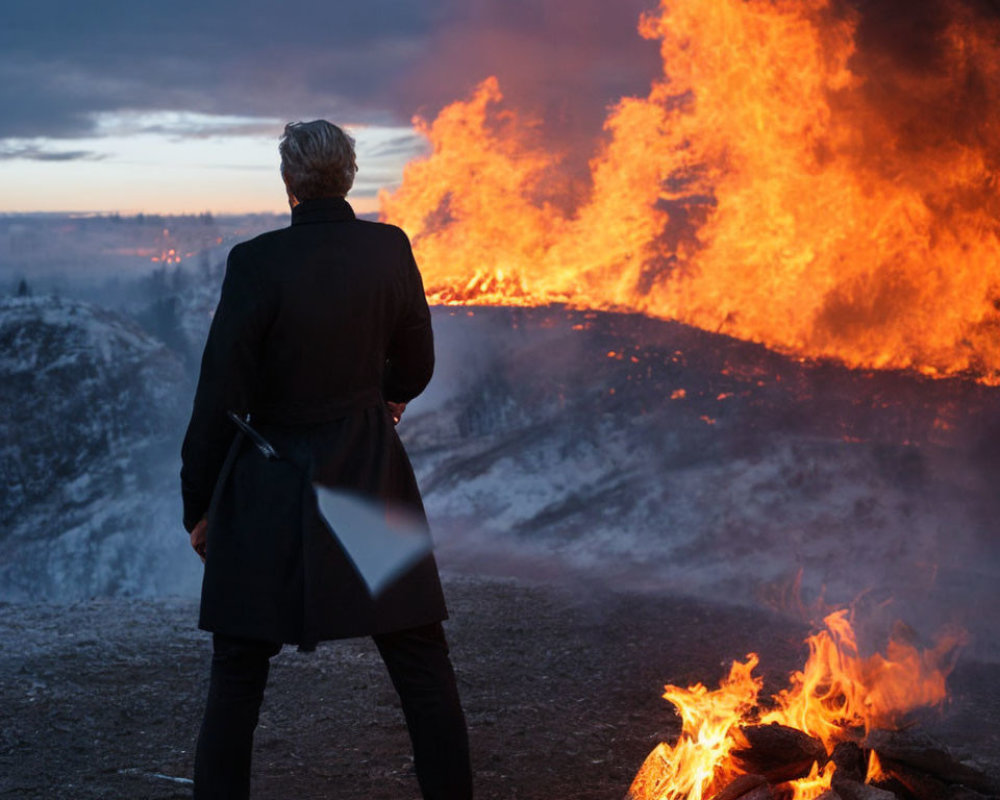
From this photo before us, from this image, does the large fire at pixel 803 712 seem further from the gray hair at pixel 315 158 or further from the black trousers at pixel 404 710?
the gray hair at pixel 315 158

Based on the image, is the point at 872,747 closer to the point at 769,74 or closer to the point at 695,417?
the point at 695,417

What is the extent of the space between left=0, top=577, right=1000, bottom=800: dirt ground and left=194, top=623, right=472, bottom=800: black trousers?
0.92m

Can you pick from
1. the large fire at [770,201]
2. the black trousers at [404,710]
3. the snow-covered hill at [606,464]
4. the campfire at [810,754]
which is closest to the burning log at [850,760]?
the campfire at [810,754]

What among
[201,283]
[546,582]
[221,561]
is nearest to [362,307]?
[221,561]

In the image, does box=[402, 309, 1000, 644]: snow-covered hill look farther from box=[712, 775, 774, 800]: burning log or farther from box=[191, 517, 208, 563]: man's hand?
box=[191, 517, 208, 563]: man's hand

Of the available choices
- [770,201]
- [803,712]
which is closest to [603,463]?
[770,201]

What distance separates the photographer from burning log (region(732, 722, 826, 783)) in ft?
11.0

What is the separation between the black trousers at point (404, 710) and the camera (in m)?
2.87

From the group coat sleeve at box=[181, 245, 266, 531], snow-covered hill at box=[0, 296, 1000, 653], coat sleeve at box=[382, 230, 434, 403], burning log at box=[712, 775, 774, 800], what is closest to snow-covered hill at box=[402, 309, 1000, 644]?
snow-covered hill at box=[0, 296, 1000, 653]

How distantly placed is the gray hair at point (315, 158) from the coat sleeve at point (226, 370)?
283 mm

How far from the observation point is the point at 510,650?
18.3 ft

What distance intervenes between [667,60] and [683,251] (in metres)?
1.79

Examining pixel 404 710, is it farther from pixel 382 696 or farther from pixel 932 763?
pixel 382 696

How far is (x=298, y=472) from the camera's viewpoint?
2.91 m
